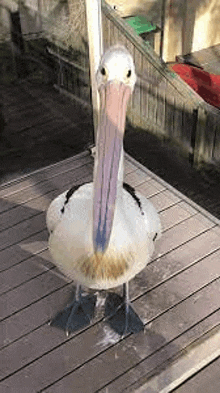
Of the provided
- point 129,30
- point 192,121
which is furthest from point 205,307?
point 129,30

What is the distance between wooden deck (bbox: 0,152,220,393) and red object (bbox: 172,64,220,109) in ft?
11.2

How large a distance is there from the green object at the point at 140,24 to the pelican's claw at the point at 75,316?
21.2ft

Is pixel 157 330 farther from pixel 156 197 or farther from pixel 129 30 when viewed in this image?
pixel 129 30

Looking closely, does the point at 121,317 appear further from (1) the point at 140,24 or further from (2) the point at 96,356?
(1) the point at 140,24

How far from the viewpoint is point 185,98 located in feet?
19.0

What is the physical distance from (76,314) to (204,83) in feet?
17.4

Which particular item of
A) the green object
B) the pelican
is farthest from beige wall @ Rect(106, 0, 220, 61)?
the pelican

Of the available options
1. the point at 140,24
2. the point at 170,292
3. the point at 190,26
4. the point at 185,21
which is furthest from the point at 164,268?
the point at 190,26

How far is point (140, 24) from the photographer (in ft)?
28.0

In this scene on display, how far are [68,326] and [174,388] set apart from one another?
85 cm

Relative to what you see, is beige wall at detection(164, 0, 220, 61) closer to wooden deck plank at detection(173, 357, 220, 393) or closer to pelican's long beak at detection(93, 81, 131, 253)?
pelican's long beak at detection(93, 81, 131, 253)

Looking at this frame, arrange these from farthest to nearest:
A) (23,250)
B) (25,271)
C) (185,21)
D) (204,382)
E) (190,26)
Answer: (190,26)
(185,21)
(23,250)
(25,271)
(204,382)

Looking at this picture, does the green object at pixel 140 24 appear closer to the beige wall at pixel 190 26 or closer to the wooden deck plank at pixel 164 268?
the beige wall at pixel 190 26

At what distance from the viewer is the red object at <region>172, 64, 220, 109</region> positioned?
23.4ft
